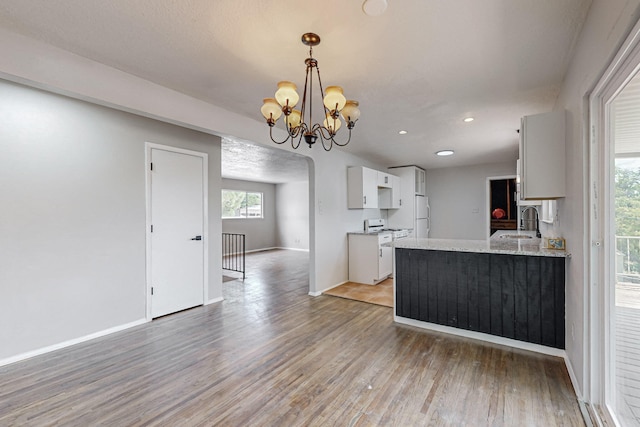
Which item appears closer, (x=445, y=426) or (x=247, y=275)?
(x=445, y=426)

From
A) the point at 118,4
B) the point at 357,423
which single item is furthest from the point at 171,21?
the point at 357,423

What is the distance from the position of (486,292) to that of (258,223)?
8048 mm

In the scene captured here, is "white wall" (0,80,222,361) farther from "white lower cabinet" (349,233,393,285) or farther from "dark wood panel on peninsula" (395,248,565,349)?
"white lower cabinet" (349,233,393,285)

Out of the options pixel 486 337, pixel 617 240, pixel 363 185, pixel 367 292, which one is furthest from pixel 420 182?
pixel 617 240

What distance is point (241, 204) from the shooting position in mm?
9531

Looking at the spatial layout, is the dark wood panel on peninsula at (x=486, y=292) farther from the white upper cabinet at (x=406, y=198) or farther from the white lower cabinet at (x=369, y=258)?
the white upper cabinet at (x=406, y=198)

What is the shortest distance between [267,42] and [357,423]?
2.52 meters

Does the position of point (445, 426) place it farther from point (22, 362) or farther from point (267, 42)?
point (22, 362)

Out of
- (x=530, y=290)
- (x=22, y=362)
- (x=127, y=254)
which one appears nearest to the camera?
(x=22, y=362)

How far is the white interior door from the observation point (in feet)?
11.4

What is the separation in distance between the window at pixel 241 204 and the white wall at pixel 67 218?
18.5ft

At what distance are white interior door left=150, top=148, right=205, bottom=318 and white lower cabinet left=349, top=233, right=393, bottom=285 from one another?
2.62 metres

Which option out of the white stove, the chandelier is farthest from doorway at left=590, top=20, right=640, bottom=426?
the white stove

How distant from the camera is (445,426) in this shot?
5.63ft
